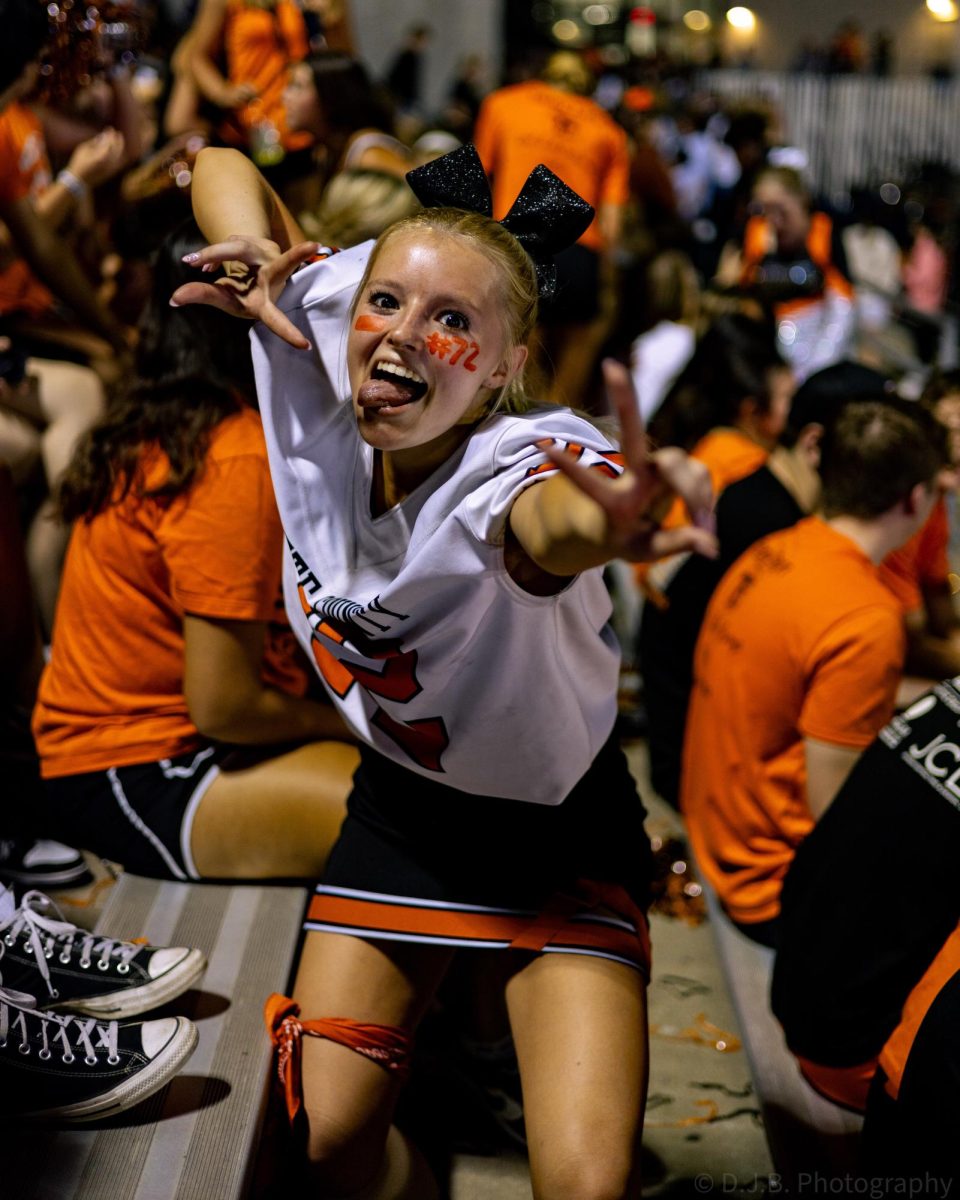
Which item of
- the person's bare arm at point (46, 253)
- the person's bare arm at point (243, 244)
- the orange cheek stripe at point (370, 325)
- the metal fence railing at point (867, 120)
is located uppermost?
the person's bare arm at point (243, 244)

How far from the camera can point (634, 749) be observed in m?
3.76

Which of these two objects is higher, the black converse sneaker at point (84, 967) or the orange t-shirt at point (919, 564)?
the black converse sneaker at point (84, 967)

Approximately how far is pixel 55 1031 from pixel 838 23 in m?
22.8

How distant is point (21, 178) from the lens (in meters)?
3.20

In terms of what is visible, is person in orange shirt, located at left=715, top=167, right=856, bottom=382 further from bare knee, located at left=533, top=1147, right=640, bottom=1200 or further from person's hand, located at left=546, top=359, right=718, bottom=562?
person's hand, located at left=546, top=359, right=718, bottom=562

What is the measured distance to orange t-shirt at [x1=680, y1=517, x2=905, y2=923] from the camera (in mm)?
2377

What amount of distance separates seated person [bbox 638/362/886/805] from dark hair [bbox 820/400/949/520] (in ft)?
1.32

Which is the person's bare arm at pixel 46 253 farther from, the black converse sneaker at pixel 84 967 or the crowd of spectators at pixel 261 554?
the black converse sneaker at pixel 84 967

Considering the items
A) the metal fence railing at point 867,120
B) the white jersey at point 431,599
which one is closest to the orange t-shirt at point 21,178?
the white jersey at point 431,599

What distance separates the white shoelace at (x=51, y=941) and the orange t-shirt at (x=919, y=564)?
2.24 meters

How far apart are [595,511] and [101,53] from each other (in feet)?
9.11

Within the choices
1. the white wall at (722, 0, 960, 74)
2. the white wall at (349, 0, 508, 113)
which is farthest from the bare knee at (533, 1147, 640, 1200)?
the white wall at (722, 0, 960, 74)

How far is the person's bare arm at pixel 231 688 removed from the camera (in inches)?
84.0

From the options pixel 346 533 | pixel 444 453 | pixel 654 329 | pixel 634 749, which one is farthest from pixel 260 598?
pixel 654 329
